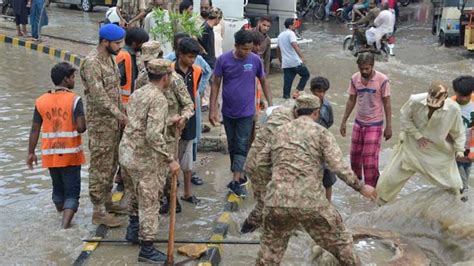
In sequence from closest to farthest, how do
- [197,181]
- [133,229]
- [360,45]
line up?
[133,229] → [197,181] → [360,45]

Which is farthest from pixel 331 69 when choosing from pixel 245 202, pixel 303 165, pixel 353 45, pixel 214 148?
pixel 303 165

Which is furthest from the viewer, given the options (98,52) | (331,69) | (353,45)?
(353,45)

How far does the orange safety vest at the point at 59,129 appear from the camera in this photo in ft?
18.4

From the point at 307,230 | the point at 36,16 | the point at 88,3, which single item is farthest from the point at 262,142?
the point at 88,3

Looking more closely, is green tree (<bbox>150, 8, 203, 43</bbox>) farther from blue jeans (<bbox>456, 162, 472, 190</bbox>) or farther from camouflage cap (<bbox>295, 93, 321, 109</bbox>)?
camouflage cap (<bbox>295, 93, 321, 109</bbox>)

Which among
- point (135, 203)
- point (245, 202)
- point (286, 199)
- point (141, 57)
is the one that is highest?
point (141, 57)

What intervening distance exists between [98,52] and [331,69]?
954cm

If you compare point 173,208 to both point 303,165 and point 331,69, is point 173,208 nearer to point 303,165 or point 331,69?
point 303,165

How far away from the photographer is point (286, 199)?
4277 millimetres

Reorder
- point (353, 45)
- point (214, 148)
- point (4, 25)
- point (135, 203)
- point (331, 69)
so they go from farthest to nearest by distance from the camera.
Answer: point (4, 25)
point (353, 45)
point (331, 69)
point (214, 148)
point (135, 203)

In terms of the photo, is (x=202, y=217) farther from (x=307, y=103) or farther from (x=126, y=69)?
(x=307, y=103)

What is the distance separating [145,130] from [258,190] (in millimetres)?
1005

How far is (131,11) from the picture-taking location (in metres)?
11.8

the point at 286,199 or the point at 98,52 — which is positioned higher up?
the point at 98,52
